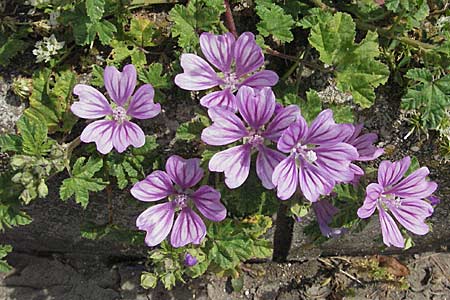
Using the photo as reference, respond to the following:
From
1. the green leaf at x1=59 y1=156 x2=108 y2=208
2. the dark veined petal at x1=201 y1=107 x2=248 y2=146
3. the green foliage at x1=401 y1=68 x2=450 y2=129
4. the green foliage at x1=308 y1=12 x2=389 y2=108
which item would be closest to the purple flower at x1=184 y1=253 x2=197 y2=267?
the green leaf at x1=59 y1=156 x2=108 y2=208

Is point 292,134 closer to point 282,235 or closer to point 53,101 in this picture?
point 53,101

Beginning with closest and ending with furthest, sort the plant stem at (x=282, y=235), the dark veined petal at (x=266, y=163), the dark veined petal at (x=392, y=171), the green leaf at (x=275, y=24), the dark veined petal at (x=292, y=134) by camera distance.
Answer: the dark veined petal at (x=292, y=134) → the dark veined petal at (x=266, y=163) → the dark veined petal at (x=392, y=171) → the green leaf at (x=275, y=24) → the plant stem at (x=282, y=235)

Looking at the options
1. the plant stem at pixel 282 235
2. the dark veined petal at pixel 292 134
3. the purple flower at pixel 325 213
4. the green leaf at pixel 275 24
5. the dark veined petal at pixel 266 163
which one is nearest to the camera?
the dark veined petal at pixel 292 134

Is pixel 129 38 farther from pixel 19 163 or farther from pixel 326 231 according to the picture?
pixel 326 231

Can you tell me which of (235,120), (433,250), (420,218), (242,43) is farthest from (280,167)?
(433,250)

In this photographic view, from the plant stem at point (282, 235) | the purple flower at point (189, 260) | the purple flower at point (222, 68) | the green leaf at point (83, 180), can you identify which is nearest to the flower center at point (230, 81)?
the purple flower at point (222, 68)

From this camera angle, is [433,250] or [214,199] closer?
[214,199]

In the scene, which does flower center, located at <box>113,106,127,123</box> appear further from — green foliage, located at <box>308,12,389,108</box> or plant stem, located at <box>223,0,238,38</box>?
green foliage, located at <box>308,12,389,108</box>

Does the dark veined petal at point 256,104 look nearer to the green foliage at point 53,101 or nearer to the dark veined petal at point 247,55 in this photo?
the dark veined petal at point 247,55
